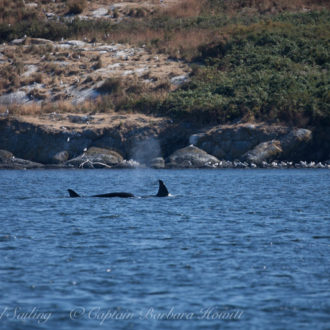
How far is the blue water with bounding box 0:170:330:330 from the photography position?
10.9 meters

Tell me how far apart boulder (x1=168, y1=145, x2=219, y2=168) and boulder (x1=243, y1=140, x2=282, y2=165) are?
7.74ft

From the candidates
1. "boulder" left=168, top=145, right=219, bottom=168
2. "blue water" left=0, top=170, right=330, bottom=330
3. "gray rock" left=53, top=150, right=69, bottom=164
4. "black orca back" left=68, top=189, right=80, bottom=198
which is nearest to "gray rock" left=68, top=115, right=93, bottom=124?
"gray rock" left=53, top=150, right=69, bottom=164

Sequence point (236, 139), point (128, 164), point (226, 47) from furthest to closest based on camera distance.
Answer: point (226, 47), point (128, 164), point (236, 139)

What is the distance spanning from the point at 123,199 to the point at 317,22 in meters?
44.8

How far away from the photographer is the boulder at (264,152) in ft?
154

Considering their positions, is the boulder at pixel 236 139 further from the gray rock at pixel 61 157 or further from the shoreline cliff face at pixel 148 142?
the gray rock at pixel 61 157

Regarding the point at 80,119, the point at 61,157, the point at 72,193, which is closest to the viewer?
the point at 72,193

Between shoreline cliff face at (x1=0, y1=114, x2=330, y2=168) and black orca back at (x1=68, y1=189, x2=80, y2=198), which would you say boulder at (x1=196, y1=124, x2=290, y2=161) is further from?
black orca back at (x1=68, y1=189, x2=80, y2=198)

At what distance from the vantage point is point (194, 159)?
155 feet

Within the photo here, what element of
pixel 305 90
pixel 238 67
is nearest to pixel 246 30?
pixel 238 67

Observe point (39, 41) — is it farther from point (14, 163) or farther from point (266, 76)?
point (266, 76)

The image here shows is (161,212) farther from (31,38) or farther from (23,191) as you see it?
(31,38)

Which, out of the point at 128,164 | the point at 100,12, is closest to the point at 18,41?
the point at 100,12

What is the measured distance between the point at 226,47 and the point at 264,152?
17.2 meters
